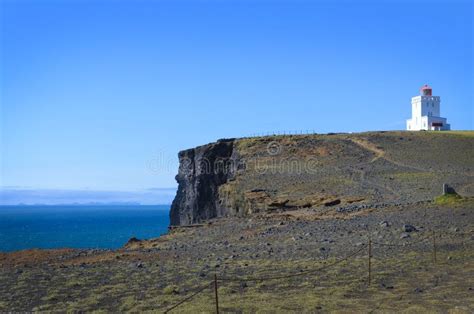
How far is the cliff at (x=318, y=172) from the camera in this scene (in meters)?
42.4

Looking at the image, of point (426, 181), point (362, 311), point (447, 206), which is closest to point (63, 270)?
point (362, 311)

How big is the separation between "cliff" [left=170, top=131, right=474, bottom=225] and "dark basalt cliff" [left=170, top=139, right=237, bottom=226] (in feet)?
0.38

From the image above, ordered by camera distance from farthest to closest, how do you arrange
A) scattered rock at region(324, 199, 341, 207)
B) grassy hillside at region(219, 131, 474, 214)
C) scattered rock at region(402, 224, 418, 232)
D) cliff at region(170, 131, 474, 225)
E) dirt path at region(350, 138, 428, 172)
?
dirt path at region(350, 138, 428, 172) → cliff at region(170, 131, 474, 225) → grassy hillside at region(219, 131, 474, 214) → scattered rock at region(324, 199, 341, 207) → scattered rock at region(402, 224, 418, 232)

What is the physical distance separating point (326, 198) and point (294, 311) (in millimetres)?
28014

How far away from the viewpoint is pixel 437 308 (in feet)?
44.6

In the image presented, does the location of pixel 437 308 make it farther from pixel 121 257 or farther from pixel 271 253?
pixel 121 257

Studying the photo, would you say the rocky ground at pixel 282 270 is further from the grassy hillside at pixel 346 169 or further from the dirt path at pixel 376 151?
the dirt path at pixel 376 151

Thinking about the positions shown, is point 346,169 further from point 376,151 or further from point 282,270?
point 282,270

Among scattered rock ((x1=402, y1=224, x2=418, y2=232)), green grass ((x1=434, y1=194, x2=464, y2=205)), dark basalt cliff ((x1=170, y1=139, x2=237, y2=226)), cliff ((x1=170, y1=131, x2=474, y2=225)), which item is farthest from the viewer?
dark basalt cliff ((x1=170, y1=139, x2=237, y2=226))

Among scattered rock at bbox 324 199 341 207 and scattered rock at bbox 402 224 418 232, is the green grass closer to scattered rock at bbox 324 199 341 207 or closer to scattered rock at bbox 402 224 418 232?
scattered rock at bbox 402 224 418 232

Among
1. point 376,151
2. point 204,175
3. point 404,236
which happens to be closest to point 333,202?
point 404,236

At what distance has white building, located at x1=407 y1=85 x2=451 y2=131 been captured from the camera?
8806cm

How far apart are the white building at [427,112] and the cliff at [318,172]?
60.4 ft

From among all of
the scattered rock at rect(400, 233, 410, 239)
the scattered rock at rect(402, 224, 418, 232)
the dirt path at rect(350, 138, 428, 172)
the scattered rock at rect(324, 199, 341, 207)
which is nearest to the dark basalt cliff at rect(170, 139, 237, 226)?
the dirt path at rect(350, 138, 428, 172)
